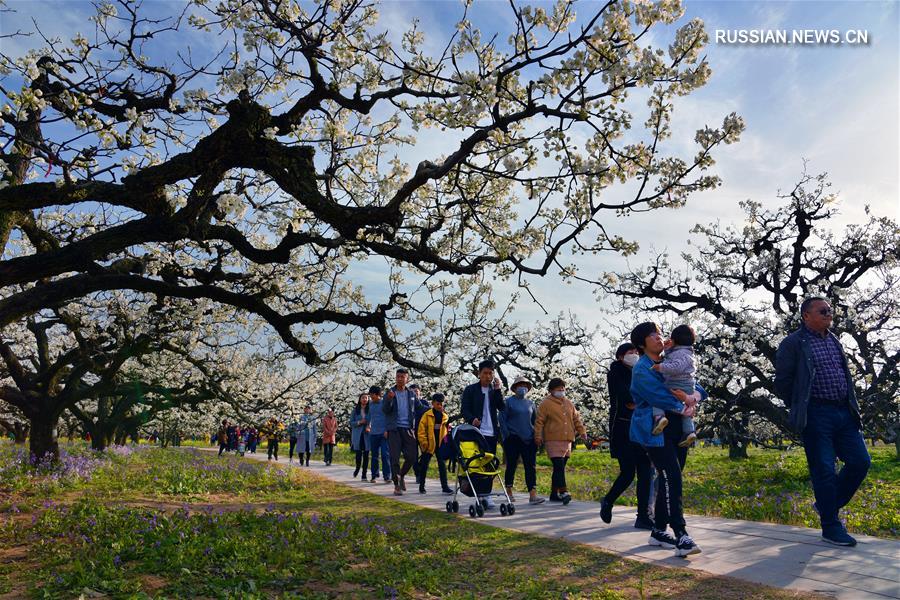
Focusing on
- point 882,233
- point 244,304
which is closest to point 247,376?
point 244,304

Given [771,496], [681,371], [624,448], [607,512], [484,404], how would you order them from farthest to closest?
[771,496]
[484,404]
[624,448]
[607,512]
[681,371]

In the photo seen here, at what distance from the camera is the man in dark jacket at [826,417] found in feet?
20.6

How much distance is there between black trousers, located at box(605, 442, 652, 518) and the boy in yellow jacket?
4.18 metres

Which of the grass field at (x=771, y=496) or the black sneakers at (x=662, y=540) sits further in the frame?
the grass field at (x=771, y=496)

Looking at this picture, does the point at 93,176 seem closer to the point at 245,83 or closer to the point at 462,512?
the point at 245,83

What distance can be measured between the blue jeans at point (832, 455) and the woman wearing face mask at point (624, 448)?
174 centimetres

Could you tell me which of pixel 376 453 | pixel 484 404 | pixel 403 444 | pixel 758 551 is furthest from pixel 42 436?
pixel 758 551

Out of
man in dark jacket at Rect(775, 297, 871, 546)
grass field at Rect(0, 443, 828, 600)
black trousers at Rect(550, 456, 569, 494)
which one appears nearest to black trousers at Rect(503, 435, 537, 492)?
black trousers at Rect(550, 456, 569, 494)

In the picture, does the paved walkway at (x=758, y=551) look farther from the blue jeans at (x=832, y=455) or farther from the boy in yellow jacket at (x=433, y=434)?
the boy in yellow jacket at (x=433, y=434)

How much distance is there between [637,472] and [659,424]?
4.96 ft

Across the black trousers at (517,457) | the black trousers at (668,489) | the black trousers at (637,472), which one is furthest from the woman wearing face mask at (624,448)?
the black trousers at (517,457)

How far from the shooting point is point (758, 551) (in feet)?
19.9

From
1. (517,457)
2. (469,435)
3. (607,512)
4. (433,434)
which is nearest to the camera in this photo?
(607,512)

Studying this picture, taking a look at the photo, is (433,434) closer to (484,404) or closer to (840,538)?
(484,404)
